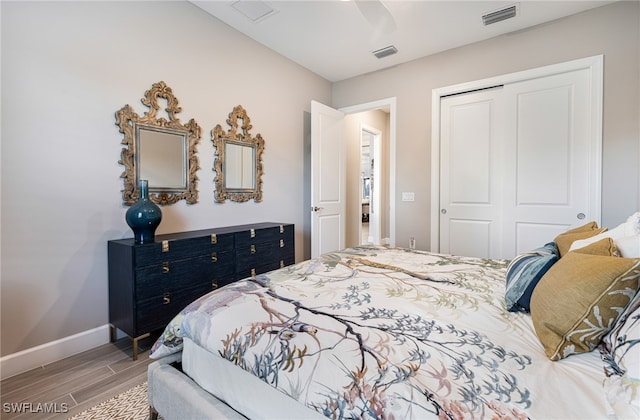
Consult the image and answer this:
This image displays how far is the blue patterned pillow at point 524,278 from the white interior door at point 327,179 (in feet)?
8.58

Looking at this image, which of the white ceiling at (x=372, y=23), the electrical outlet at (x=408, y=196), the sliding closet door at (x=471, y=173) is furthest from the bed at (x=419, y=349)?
the white ceiling at (x=372, y=23)

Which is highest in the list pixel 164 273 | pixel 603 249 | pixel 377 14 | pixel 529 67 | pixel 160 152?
pixel 377 14

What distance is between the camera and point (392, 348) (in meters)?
0.88

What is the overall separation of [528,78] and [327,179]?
245 cm

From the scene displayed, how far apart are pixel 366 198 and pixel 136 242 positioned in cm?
576

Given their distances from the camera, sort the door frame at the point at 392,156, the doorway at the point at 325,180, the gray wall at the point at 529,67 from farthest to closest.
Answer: the door frame at the point at 392,156
the doorway at the point at 325,180
the gray wall at the point at 529,67

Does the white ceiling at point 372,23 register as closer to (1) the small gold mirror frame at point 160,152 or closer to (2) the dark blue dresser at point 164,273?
(1) the small gold mirror frame at point 160,152

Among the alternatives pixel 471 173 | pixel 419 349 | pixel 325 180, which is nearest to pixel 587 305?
pixel 419 349

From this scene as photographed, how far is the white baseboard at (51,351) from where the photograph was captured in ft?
5.84

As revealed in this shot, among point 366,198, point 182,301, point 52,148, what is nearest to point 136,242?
point 182,301

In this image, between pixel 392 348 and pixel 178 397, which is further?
pixel 178 397

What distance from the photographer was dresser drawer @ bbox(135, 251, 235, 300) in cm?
198

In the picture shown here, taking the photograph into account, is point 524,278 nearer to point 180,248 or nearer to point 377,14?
point 180,248

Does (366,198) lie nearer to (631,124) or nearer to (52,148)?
(631,124)
